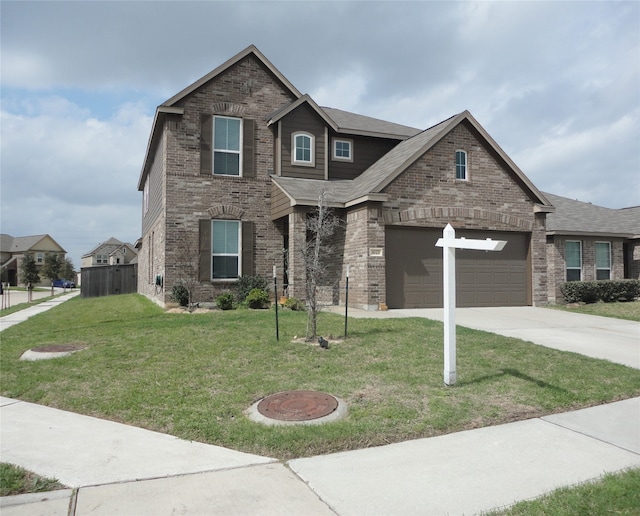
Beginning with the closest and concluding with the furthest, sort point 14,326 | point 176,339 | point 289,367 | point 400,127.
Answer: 1. point 289,367
2. point 176,339
3. point 14,326
4. point 400,127

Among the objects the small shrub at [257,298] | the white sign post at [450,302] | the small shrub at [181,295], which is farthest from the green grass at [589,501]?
the small shrub at [181,295]

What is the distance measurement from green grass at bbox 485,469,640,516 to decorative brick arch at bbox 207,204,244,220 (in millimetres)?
13528

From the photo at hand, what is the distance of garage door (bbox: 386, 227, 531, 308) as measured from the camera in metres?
14.6

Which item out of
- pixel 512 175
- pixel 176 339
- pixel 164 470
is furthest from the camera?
pixel 512 175

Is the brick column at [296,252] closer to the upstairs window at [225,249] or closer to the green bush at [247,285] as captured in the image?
the green bush at [247,285]

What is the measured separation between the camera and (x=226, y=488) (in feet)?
11.6

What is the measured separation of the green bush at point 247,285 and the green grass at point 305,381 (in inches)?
219

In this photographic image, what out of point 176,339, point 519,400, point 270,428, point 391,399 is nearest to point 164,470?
point 270,428

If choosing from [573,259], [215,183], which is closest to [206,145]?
[215,183]

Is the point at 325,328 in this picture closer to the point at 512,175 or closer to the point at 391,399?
the point at 391,399

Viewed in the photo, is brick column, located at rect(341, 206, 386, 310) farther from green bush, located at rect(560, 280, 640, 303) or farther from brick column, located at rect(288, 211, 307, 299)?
green bush, located at rect(560, 280, 640, 303)

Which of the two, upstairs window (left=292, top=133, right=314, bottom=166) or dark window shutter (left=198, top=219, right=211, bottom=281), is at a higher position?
upstairs window (left=292, top=133, right=314, bottom=166)

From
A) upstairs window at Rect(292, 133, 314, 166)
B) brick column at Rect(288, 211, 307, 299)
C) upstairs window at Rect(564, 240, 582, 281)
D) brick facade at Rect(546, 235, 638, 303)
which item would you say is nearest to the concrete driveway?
brick column at Rect(288, 211, 307, 299)

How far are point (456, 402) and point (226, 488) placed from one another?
2.92 m
